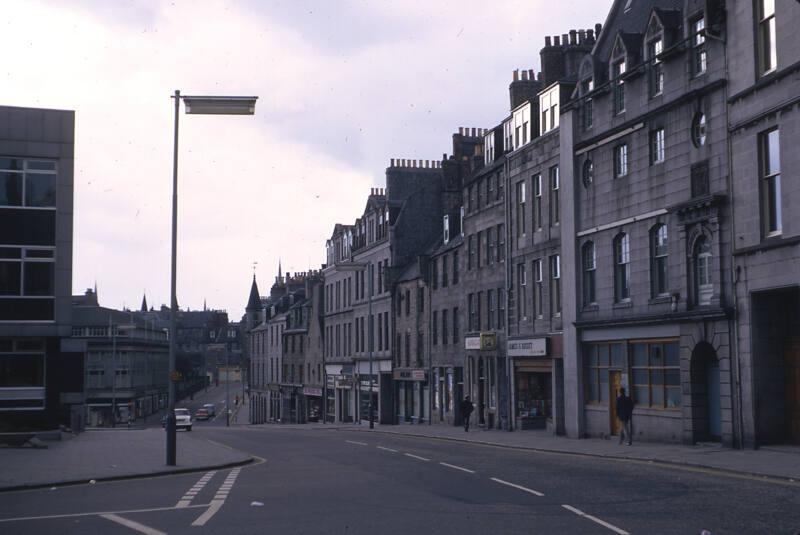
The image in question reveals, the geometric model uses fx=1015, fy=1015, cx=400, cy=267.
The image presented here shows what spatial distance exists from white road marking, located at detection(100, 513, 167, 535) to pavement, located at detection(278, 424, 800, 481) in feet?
41.2

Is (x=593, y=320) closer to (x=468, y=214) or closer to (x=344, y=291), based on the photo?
(x=468, y=214)

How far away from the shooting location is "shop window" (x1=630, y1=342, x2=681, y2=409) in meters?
32.6

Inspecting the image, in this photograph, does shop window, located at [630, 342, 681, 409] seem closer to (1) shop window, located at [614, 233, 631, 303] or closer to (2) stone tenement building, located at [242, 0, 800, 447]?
(2) stone tenement building, located at [242, 0, 800, 447]

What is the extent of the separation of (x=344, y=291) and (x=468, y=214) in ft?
105

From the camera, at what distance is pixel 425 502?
1703 cm

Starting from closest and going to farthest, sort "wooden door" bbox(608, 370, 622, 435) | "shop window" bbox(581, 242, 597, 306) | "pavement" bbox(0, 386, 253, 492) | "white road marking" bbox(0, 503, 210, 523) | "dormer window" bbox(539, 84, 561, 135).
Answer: "white road marking" bbox(0, 503, 210, 523)
"pavement" bbox(0, 386, 253, 492)
"wooden door" bbox(608, 370, 622, 435)
"shop window" bbox(581, 242, 597, 306)
"dormer window" bbox(539, 84, 561, 135)

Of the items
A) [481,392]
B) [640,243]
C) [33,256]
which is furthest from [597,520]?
[481,392]

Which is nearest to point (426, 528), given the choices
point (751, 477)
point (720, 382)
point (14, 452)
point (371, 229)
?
point (751, 477)

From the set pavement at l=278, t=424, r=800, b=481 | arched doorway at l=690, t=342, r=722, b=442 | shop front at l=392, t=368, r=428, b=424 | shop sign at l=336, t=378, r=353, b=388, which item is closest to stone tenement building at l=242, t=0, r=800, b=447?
arched doorway at l=690, t=342, r=722, b=442

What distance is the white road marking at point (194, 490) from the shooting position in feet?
58.5

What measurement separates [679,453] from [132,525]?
1745 cm

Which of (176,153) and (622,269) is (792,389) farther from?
(176,153)

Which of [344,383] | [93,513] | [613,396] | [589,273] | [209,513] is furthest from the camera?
[344,383]

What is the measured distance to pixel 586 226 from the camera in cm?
3825
